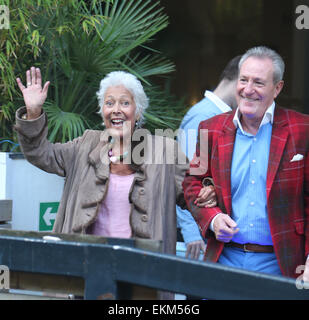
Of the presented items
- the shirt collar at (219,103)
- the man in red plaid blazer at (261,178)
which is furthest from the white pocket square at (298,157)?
the shirt collar at (219,103)

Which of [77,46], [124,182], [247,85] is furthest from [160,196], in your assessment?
[77,46]

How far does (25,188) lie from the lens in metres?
3.97

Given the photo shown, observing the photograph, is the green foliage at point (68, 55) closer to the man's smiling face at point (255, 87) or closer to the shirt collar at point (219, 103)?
the shirt collar at point (219, 103)

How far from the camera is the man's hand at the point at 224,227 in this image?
2.70 meters

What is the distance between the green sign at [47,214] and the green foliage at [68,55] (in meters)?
0.96

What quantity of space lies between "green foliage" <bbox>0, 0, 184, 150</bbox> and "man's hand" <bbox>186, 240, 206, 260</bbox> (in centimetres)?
145

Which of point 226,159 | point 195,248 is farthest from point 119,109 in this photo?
point 195,248

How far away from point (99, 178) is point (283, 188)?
0.99 meters

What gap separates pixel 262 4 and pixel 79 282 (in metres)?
8.67

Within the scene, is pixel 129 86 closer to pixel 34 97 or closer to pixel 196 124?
pixel 34 97

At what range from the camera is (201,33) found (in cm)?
1062

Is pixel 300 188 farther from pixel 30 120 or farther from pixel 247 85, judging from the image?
pixel 30 120

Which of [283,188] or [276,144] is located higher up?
[276,144]

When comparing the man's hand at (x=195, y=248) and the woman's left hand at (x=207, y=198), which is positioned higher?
the woman's left hand at (x=207, y=198)
